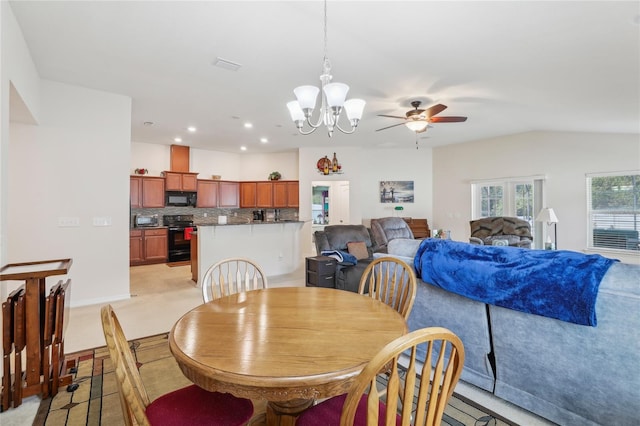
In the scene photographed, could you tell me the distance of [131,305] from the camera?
13.0 feet

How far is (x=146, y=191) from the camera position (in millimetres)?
6980

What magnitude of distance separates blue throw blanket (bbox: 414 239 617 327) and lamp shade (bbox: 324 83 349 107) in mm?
1369

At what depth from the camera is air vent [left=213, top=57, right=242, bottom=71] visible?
3.16 m

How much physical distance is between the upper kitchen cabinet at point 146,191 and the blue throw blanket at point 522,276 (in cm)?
653

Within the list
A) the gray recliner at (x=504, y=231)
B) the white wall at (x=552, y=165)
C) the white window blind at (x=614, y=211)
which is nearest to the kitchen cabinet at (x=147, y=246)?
the gray recliner at (x=504, y=231)

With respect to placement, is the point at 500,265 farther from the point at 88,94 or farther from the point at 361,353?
the point at 88,94

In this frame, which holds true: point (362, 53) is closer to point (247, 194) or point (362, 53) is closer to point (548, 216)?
point (548, 216)

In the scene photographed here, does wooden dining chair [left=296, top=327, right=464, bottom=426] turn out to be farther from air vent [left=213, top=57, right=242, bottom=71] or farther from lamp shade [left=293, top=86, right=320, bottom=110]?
air vent [left=213, top=57, right=242, bottom=71]

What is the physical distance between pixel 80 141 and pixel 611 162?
26.6ft

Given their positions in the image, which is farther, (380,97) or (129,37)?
(380,97)

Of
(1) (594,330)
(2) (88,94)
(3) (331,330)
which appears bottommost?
(1) (594,330)

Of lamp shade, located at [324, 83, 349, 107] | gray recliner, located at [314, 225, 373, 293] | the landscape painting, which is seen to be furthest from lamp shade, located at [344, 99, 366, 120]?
the landscape painting

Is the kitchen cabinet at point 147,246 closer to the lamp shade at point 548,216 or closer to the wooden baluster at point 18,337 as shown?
the wooden baluster at point 18,337

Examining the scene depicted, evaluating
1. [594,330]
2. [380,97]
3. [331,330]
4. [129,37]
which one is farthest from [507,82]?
[129,37]
